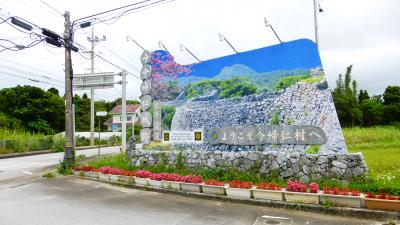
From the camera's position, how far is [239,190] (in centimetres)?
905

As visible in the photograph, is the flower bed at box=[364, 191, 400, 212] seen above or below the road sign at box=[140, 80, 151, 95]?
below

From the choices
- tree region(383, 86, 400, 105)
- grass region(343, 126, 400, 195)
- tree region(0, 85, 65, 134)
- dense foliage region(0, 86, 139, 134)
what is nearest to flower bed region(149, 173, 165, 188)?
grass region(343, 126, 400, 195)

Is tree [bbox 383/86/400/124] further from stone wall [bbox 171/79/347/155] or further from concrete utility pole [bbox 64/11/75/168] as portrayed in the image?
concrete utility pole [bbox 64/11/75/168]

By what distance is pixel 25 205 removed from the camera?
8.95 meters

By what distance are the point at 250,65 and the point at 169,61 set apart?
3.62 metres

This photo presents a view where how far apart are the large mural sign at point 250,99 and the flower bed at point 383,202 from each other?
2304 mm

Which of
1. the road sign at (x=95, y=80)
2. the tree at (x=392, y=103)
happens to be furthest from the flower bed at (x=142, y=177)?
the tree at (x=392, y=103)

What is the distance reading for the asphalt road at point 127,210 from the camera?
7.28m

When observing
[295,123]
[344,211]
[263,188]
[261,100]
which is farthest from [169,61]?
[344,211]

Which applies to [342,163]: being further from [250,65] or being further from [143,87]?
[143,87]

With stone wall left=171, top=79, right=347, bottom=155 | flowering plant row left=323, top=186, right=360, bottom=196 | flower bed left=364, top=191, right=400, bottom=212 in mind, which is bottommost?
flower bed left=364, top=191, right=400, bottom=212

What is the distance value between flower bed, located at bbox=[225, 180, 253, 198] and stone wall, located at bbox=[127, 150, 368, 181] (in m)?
1.35

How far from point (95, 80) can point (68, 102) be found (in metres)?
5.65

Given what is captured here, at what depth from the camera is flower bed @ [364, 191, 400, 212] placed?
710cm
